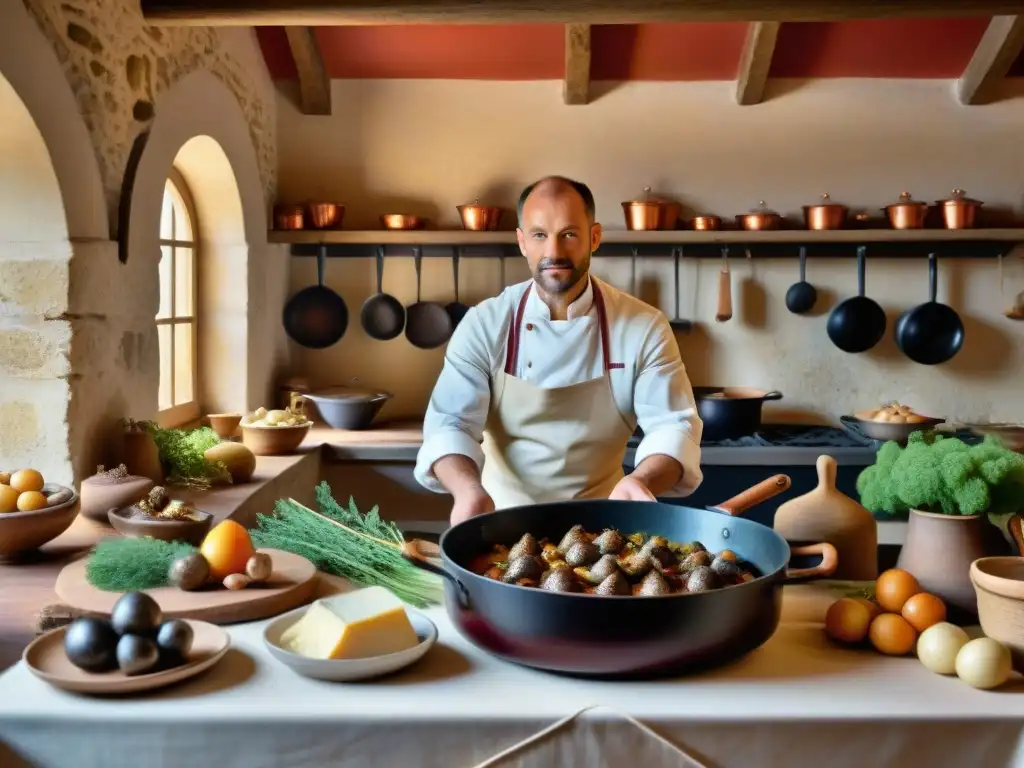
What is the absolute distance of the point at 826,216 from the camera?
393cm

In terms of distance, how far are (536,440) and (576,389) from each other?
0.16m

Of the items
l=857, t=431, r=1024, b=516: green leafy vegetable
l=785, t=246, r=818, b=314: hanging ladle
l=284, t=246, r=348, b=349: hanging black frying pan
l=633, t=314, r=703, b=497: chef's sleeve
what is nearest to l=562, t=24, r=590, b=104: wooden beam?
l=785, t=246, r=818, b=314: hanging ladle

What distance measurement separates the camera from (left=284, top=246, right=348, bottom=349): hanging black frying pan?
4.21 m

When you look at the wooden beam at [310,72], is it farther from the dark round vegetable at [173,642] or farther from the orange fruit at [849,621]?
the orange fruit at [849,621]

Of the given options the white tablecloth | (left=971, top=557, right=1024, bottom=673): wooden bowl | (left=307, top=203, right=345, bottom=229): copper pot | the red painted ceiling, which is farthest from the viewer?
(left=307, top=203, right=345, bottom=229): copper pot

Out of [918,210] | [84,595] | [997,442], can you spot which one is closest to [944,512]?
[997,442]

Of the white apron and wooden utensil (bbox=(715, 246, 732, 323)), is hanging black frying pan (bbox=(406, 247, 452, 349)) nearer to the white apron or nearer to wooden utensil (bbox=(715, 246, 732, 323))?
wooden utensil (bbox=(715, 246, 732, 323))

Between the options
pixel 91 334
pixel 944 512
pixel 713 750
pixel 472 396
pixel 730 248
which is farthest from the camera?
pixel 730 248

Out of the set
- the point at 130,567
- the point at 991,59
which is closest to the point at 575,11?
the point at 991,59

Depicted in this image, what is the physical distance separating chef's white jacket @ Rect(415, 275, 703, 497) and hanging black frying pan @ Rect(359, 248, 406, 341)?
1880mm

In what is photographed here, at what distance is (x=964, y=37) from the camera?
388 cm

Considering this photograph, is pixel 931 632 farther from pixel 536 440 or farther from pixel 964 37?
pixel 964 37

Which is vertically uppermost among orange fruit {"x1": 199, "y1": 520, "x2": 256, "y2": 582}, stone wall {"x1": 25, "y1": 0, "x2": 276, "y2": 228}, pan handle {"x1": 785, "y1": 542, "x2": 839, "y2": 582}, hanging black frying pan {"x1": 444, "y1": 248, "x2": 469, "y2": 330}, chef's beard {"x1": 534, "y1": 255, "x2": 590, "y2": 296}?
stone wall {"x1": 25, "y1": 0, "x2": 276, "y2": 228}

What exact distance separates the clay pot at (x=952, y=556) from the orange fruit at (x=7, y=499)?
173cm
